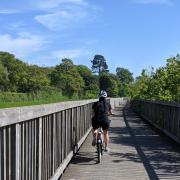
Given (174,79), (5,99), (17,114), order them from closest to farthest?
(17,114) < (5,99) < (174,79)

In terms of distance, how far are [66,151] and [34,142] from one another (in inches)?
171

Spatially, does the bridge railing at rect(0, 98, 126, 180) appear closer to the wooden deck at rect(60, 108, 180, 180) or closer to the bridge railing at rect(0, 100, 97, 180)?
the bridge railing at rect(0, 100, 97, 180)

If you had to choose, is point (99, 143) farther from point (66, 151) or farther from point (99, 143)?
point (66, 151)

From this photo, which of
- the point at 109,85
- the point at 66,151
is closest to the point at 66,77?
the point at 109,85

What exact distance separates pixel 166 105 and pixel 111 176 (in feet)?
32.6

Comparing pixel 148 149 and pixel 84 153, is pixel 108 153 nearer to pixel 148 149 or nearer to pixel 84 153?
pixel 84 153

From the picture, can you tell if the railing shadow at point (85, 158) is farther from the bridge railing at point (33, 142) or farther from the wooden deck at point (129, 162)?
the bridge railing at point (33, 142)

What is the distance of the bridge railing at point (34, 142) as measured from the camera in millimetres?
5309

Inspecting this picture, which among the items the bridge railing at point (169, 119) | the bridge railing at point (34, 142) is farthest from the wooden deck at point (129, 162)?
the bridge railing at point (169, 119)

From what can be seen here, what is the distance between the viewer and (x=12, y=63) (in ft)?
373

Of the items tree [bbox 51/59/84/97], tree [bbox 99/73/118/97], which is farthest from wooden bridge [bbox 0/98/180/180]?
tree [bbox 99/73/118/97]

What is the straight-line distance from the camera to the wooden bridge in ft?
18.3

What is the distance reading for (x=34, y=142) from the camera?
6.96 metres

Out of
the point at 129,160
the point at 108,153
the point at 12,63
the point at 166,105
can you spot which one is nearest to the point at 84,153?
the point at 108,153
